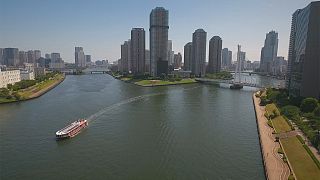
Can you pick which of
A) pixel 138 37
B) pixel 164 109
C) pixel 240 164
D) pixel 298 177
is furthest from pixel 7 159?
pixel 138 37

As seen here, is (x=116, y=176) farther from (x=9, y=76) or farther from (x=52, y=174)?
(x=9, y=76)

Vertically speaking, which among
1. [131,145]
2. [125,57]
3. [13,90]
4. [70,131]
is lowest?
[131,145]

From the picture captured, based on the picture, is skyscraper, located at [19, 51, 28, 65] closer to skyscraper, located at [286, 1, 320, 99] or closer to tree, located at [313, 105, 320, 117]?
skyscraper, located at [286, 1, 320, 99]

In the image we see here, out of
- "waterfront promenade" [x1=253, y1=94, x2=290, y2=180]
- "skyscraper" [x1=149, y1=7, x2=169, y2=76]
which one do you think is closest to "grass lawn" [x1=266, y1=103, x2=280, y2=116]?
"waterfront promenade" [x1=253, y1=94, x2=290, y2=180]

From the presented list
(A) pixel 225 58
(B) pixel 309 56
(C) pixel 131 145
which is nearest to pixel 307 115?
(B) pixel 309 56

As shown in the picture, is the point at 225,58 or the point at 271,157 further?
the point at 225,58

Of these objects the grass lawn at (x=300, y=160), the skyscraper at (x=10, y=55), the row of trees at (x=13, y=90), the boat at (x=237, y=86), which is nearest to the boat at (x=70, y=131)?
the grass lawn at (x=300, y=160)

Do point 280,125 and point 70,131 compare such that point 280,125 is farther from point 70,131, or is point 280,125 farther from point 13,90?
point 13,90
